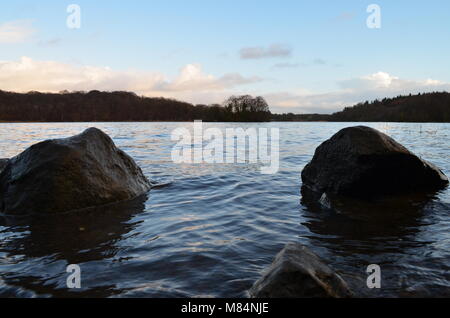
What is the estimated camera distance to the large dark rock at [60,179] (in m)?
6.79

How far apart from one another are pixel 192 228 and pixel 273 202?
268cm

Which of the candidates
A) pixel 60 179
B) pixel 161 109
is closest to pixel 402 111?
pixel 161 109

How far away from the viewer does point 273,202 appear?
A: 795cm

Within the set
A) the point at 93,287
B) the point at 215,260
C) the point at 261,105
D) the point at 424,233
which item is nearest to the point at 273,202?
the point at 424,233

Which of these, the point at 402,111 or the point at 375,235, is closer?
the point at 375,235

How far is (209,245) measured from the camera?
16.5 ft

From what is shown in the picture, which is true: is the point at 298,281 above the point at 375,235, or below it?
above

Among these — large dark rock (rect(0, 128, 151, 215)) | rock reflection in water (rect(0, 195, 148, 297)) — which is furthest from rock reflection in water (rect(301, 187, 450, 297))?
large dark rock (rect(0, 128, 151, 215))

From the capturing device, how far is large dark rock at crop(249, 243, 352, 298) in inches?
124

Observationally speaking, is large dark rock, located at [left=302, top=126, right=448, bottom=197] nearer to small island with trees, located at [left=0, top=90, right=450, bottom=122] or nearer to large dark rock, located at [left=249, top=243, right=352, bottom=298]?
large dark rock, located at [left=249, top=243, right=352, bottom=298]

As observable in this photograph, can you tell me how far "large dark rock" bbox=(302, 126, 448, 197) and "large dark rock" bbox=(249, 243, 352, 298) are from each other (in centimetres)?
498

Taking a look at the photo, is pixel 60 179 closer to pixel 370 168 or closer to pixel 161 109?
pixel 370 168

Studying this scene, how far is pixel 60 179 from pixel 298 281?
5.51m

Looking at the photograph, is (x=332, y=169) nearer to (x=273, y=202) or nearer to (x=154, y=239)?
(x=273, y=202)
